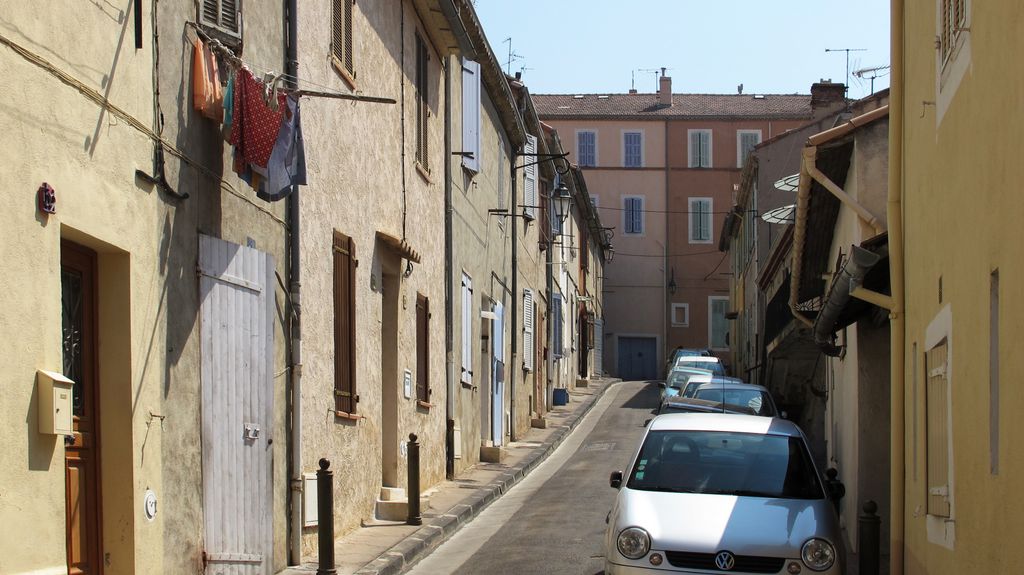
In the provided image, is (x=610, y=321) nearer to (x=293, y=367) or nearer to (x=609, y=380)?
(x=609, y=380)

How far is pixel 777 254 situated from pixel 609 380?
2449 cm

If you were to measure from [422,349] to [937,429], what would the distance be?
380 inches

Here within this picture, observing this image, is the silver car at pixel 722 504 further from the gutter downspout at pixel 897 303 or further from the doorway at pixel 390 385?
the doorway at pixel 390 385

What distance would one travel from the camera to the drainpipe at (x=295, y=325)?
35.2ft

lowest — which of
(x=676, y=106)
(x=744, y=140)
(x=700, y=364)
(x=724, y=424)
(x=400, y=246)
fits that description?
(x=700, y=364)

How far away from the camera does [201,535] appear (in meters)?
8.78

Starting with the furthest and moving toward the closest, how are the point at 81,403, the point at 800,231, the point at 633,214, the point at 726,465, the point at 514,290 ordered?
1. the point at 633,214
2. the point at 514,290
3. the point at 800,231
4. the point at 726,465
5. the point at 81,403

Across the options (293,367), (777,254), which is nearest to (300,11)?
(293,367)

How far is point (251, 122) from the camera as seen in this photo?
927 centimetres

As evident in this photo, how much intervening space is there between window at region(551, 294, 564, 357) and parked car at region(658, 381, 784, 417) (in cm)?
1322

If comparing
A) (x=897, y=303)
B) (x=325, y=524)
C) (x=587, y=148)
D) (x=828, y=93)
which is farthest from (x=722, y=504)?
(x=587, y=148)

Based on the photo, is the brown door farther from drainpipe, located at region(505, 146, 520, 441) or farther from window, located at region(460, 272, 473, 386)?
drainpipe, located at region(505, 146, 520, 441)

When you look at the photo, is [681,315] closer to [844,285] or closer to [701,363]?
[701,363]

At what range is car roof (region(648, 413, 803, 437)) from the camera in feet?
34.4
